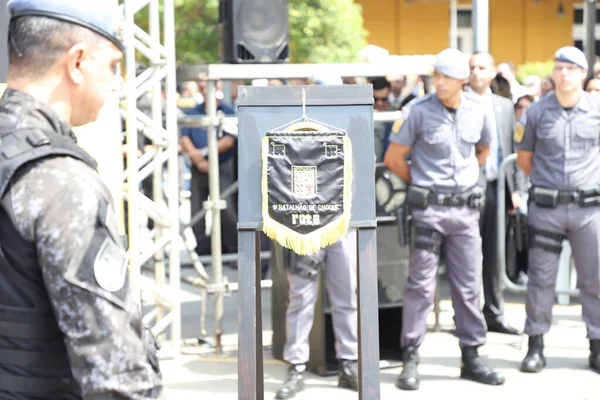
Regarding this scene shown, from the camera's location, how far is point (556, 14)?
31719 mm

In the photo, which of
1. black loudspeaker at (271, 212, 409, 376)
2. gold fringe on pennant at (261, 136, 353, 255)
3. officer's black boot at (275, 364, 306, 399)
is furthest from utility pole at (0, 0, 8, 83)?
officer's black boot at (275, 364, 306, 399)

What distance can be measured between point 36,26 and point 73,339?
61cm

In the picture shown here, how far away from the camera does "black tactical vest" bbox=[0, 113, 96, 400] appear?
6.34 ft

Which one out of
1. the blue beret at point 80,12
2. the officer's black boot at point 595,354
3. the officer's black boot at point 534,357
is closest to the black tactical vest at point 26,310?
the blue beret at point 80,12

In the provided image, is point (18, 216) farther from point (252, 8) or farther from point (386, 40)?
point (386, 40)

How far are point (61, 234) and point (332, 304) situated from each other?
444 cm

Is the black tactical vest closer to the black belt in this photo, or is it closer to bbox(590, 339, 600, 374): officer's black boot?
the black belt

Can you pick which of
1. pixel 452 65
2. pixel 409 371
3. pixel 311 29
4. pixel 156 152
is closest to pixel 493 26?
pixel 311 29

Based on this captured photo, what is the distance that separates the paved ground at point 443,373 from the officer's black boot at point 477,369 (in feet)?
0.18

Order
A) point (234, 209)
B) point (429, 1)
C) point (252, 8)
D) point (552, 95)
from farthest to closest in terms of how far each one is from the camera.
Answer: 1. point (429, 1)
2. point (234, 209)
3. point (252, 8)
4. point (552, 95)

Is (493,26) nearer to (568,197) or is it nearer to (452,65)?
(568,197)

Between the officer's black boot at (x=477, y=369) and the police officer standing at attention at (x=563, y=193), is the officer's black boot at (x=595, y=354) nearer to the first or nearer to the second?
the police officer standing at attention at (x=563, y=193)

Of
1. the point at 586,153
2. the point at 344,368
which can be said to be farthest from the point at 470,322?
the point at 586,153

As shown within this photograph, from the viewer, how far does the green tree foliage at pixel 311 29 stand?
69.5 ft
